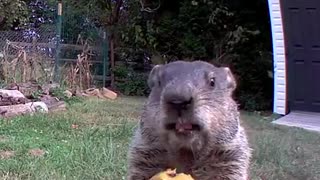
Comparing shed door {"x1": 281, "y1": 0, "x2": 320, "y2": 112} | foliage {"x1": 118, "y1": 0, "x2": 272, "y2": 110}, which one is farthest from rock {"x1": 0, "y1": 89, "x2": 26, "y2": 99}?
foliage {"x1": 118, "y1": 0, "x2": 272, "y2": 110}

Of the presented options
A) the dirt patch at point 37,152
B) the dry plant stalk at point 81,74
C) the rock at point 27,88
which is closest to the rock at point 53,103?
the rock at point 27,88

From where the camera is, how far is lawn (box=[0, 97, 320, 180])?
212 inches

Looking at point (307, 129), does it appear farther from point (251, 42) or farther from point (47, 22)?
point (47, 22)

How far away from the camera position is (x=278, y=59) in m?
12.4

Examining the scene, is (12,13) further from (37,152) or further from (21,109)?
(37,152)

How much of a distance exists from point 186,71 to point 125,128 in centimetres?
558

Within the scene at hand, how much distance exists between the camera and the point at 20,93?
35.1 feet

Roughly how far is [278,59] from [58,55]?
479cm

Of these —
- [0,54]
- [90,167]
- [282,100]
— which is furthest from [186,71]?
[0,54]

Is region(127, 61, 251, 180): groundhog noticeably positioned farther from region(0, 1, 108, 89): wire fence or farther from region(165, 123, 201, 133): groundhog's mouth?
region(0, 1, 108, 89): wire fence

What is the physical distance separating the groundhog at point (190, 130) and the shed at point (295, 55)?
990 cm

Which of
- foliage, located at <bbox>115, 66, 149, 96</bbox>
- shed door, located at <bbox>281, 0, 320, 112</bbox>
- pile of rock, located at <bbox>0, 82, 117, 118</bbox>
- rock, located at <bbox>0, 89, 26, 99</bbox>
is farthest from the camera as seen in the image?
foliage, located at <bbox>115, 66, 149, 96</bbox>

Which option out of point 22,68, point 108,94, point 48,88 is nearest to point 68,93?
point 48,88

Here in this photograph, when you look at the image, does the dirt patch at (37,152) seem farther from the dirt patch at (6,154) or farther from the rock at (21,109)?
the rock at (21,109)
